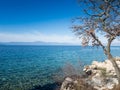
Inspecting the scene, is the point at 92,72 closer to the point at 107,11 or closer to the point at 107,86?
the point at 107,86

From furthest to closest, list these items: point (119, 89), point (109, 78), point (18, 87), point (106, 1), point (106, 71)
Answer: point (18, 87) → point (106, 71) → point (109, 78) → point (106, 1) → point (119, 89)

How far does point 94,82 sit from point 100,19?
17.4 feet

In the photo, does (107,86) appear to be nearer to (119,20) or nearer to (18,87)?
(119,20)

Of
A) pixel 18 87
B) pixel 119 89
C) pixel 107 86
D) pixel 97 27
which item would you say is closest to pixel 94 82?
pixel 107 86

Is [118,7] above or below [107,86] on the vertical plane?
above

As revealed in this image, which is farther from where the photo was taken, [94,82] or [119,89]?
[94,82]

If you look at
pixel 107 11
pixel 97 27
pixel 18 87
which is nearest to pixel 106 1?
pixel 107 11

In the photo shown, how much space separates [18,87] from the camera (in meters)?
31.0

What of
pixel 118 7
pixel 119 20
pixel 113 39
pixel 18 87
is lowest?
pixel 18 87

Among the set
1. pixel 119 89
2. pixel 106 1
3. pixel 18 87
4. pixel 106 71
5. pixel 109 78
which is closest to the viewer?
pixel 119 89

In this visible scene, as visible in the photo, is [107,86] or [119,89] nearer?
[119,89]

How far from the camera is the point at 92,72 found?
2450 centimetres

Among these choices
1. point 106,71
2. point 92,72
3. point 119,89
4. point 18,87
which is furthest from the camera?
point 18,87

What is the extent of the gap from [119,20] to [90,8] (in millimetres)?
Result: 2604
